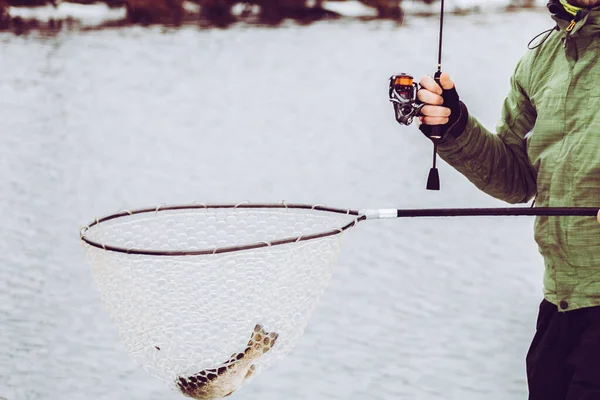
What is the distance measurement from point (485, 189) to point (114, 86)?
434 inches

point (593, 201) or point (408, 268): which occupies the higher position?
point (593, 201)

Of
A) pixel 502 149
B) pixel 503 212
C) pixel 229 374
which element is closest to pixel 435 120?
pixel 502 149

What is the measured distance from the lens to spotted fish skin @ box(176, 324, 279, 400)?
6.06 feet

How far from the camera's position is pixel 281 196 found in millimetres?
6375

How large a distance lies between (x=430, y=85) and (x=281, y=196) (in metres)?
4.68

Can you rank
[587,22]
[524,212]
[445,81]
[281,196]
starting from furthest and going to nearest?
1. [281,196]
2. [445,81]
3. [587,22]
4. [524,212]

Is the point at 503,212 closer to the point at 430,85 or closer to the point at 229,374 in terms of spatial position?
the point at 430,85

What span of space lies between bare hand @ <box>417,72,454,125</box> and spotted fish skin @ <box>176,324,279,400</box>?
2.04ft

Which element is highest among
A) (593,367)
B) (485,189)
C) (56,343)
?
(485,189)

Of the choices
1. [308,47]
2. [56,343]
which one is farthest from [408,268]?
[308,47]

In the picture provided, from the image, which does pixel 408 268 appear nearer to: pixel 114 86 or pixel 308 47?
pixel 114 86

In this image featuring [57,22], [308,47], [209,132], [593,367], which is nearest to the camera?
[593,367]

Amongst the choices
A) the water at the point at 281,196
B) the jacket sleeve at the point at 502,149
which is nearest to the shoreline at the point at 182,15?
the water at the point at 281,196

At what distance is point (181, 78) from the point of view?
13.0 metres
